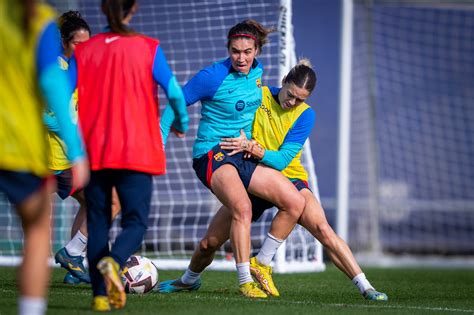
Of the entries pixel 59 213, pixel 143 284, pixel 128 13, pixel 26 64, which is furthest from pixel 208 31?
pixel 26 64

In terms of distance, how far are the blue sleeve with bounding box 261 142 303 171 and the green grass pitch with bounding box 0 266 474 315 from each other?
35.4 inches

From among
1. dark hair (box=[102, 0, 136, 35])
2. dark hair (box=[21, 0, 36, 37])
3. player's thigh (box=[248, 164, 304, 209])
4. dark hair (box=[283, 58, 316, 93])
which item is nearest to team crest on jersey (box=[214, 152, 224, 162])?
player's thigh (box=[248, 164, 304, 209])

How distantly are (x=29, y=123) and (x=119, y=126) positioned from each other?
1.16m

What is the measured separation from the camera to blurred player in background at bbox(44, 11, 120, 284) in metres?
6.78

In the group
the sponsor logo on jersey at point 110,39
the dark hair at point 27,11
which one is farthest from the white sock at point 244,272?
the dark hair at point 27,11

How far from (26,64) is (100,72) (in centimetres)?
119

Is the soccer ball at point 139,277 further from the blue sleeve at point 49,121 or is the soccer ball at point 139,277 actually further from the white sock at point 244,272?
the blue sleeve at point 49,121

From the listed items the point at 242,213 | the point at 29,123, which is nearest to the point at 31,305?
the point at 29,123

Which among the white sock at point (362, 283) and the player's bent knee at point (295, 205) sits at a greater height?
the player's bent knee at point (295, 205)

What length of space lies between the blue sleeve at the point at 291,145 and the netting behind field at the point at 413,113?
22.2 ft

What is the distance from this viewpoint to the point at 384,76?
14.0 metres

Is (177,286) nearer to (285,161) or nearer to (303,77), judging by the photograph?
(285,161)

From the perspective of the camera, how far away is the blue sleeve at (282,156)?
20.1 ft

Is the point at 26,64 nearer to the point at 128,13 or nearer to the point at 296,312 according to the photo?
the point at 128,13
